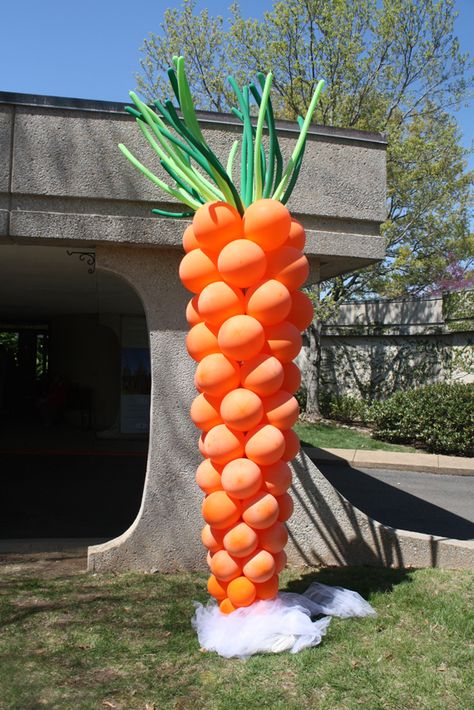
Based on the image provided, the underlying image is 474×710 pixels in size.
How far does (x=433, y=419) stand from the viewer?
15336 millimetres

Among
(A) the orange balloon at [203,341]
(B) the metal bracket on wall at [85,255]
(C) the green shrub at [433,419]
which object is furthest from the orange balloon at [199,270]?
(C) the green shrub at [433,419]

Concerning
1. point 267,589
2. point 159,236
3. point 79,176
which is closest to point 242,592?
point 267,589

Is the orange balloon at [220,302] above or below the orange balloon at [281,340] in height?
above

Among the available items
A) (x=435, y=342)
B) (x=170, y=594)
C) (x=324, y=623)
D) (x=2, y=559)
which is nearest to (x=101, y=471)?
(x=2, y=559)

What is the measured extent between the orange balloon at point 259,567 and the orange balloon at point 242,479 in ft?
1.39

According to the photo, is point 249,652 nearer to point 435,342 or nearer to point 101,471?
point 101,471

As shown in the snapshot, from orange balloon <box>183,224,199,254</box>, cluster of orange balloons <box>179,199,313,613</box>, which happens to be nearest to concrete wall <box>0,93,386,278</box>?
orange balloon <box>183,224,199,254</box>

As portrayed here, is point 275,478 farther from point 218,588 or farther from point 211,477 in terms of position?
point 218,588

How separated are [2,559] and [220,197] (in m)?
3.75

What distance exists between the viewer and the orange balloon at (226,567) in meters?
4.21

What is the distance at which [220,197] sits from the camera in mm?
4504

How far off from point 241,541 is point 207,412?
2.75 ft

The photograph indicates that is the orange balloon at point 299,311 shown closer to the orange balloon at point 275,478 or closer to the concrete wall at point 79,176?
the orange balloon at point 275,478

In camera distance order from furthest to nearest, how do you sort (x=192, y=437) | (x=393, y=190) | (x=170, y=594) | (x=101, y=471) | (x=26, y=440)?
(x=393, y=190) < (x=26, y=440) < (x=101, y=471) < (x=192, y=437) < (x=170, y=594)
